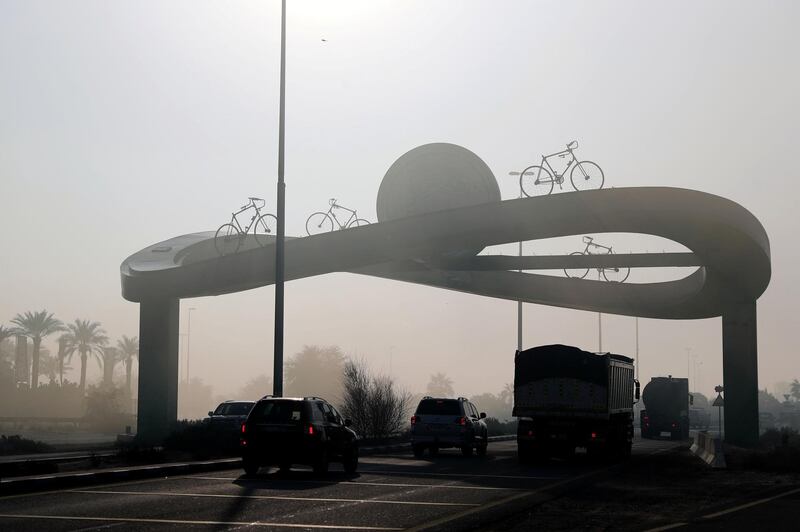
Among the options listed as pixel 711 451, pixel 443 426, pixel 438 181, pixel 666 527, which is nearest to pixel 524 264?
pixel 438 181

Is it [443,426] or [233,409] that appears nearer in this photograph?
[443,426]

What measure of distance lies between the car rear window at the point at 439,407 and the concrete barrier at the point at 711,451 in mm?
7179

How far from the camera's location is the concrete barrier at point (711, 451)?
2606 cm

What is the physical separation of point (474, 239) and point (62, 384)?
6862 centimetres

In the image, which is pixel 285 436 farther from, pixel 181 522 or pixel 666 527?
pixel 666 527

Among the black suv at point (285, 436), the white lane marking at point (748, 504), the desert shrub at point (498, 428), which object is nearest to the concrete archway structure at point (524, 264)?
the desert shrub at point (498, 428)

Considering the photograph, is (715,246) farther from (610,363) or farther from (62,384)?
(62,384)

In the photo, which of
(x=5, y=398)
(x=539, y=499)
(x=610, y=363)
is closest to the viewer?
(x=539, y=499)

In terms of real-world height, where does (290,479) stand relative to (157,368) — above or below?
below

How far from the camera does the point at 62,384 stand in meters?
101

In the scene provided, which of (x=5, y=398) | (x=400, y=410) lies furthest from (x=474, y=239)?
(x=5, y=398)

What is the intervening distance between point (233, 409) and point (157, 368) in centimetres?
1225

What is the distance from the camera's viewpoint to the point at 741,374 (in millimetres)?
47969

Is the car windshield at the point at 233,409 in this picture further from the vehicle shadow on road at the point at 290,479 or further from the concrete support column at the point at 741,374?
the concrete support column at the point at 741,374
